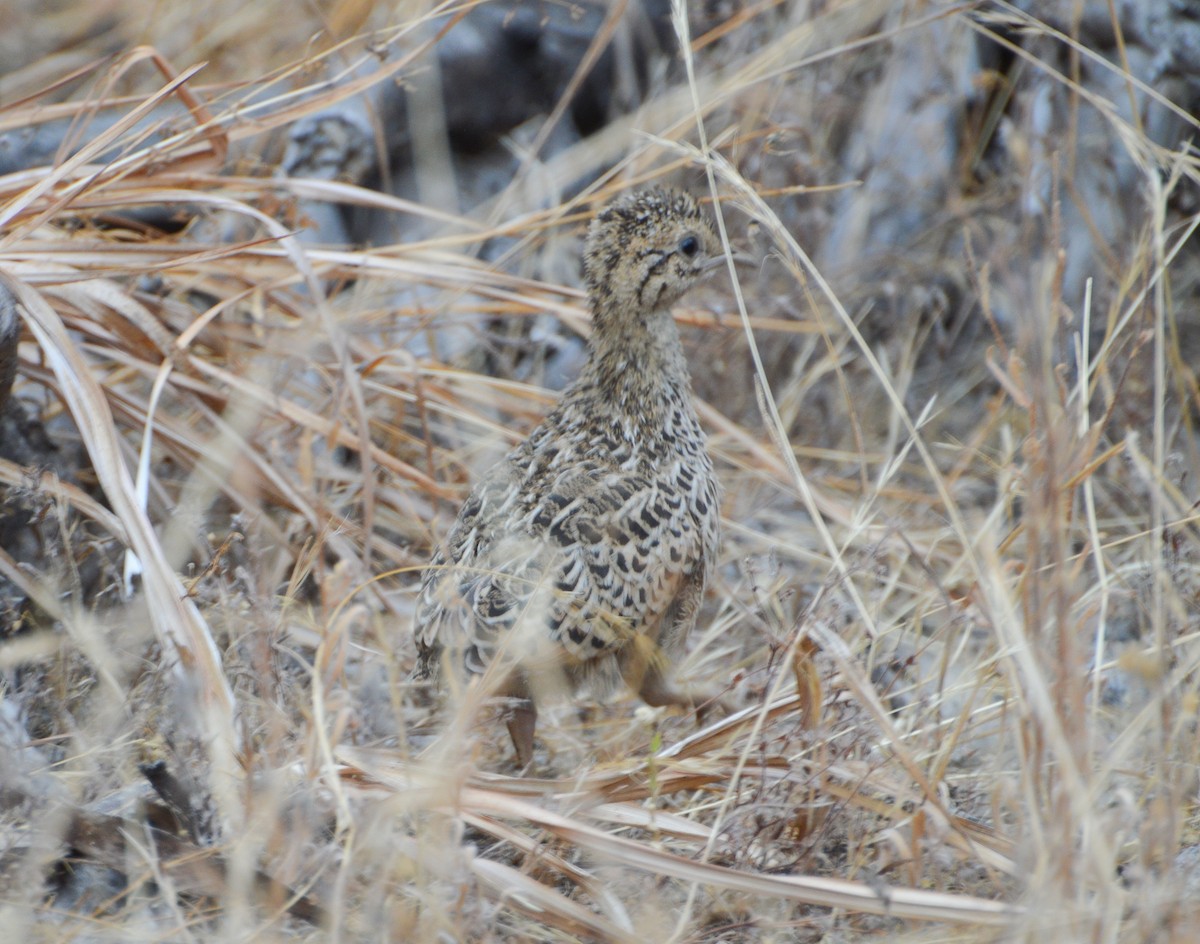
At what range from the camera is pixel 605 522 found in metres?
3.12

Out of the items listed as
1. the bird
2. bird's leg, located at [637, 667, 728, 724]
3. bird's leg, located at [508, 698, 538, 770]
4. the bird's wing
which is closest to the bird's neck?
the bird

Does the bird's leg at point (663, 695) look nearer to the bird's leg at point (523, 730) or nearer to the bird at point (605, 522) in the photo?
the bird at point (605, 522)

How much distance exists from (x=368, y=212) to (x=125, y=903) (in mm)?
3441

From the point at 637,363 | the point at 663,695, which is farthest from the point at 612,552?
the point at 637,363

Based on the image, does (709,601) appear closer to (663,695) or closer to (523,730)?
(663,695)

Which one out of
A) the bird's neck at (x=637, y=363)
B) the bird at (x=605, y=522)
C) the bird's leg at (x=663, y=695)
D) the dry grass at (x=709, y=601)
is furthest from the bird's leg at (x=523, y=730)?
the bird's neck at (x=637, y=363)

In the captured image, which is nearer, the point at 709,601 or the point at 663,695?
the point at 663,695

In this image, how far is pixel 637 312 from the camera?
349 centimetres

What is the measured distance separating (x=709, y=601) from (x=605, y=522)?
1086 millimetres

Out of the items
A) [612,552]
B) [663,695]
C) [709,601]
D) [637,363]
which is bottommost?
[709,601]

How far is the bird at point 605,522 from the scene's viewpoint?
2.95 meters

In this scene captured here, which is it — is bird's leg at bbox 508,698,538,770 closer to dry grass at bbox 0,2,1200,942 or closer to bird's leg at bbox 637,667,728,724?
dry grass at bbox 0,2,1200,942

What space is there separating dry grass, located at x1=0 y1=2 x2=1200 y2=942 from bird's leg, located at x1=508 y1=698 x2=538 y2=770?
0.16 metres

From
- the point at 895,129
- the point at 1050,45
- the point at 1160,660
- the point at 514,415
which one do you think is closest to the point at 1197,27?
the point at 1050,45
